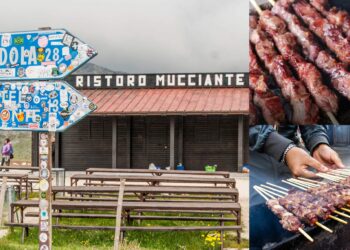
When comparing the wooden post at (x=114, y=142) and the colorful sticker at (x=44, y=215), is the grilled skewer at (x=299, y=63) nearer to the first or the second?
the colorful sticker at (x=44, y=215)

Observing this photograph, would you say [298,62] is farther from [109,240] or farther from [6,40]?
[109,240]

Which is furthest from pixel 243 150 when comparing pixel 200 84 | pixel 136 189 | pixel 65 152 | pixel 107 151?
pixel 136 189

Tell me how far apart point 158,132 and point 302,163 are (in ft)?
70.9

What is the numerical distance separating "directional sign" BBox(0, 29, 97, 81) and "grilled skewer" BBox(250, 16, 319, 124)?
74.0 inches

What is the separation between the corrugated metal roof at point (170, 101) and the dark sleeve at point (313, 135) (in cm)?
1796

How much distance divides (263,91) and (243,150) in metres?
20.2

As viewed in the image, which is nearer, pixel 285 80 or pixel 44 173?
pixel 285 80

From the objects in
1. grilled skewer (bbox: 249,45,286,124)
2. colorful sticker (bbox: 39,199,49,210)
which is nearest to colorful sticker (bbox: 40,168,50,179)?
colorful sticker (bbox: 39,199,49,210)

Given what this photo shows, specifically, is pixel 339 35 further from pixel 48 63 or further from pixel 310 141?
pixel 48 63

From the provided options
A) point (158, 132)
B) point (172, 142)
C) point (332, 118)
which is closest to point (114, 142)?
point (158, 132)

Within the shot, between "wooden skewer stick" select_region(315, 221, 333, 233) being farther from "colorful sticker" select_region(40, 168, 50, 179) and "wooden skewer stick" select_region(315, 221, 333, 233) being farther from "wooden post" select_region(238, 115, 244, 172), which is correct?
"wooden post" select_region(238, 115, 244, 172)

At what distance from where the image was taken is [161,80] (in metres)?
28.0

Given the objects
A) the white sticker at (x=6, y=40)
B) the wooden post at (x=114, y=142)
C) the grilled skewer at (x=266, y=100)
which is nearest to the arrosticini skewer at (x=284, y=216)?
the grilled skewer at (x=266, y=100)

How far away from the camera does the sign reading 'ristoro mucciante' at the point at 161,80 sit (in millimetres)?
27281
